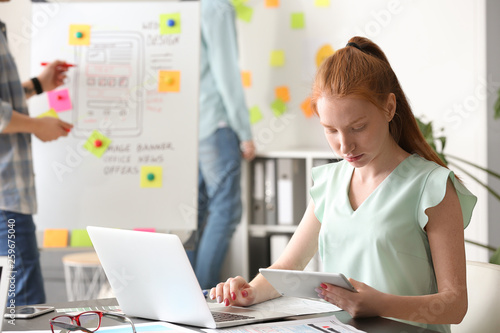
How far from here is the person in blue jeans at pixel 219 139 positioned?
3281 mm

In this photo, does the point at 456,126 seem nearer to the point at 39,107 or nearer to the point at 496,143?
the point at 496,143

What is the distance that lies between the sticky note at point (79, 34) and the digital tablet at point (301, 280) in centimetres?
188

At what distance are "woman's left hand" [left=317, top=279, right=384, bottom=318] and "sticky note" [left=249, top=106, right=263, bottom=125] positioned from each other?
2.78 meters

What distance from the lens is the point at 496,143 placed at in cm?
328

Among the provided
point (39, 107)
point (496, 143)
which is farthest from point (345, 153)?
point (496, 143)

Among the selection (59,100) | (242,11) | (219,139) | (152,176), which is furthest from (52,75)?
(242,11)

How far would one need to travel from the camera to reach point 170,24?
2672 mm

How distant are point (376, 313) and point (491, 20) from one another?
2643mm

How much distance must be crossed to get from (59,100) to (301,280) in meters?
1.90

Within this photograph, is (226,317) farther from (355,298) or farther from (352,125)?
(352,125)

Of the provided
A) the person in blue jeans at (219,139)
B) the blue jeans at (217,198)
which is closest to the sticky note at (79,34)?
the person in blue jeans at (219,139)

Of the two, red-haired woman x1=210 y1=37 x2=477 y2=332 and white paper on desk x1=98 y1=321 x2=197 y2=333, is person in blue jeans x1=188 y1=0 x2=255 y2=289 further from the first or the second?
white paper on desk x1=98 y1=321 x2=197 y2=333

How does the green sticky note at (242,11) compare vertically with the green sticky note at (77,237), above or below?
above

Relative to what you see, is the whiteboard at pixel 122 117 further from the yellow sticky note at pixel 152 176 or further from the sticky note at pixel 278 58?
the sticky note at pixel 278 58
